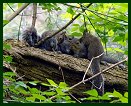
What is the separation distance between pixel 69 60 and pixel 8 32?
12.0ft

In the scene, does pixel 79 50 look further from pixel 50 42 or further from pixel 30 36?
pixel 30 36

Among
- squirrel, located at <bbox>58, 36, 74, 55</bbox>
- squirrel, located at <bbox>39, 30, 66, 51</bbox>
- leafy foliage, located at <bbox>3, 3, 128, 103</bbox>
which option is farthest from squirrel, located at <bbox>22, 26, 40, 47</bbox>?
leafy foliage, located at <bbox>3, 3, 128, 103</bbox>

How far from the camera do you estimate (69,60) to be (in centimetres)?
392

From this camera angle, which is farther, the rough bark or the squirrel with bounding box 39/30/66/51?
the squirrel with bounding box 39/30/66/51

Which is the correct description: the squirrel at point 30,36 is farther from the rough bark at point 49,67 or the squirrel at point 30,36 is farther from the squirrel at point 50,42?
the rough bark at point 49,67

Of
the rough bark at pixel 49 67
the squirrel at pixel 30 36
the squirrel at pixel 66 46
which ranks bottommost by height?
the rough bark at pixel 49 67

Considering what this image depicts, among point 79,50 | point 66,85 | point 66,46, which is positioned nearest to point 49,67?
point 79,50

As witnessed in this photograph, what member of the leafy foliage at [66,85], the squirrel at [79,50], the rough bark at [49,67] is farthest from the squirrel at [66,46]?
the leafy foliage at [66,85]

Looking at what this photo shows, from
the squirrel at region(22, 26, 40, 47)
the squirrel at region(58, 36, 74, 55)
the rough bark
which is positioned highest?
the squirrel at region(22, 26, 40, 47)

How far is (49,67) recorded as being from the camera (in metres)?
3.77

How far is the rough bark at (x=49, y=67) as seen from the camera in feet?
12.0

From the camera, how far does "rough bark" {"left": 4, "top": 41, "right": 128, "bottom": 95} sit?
3.66 m

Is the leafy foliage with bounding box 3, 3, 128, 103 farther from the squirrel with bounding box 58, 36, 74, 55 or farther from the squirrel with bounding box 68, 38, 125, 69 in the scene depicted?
the squirrel with bounding box 58, 36, 74, 55

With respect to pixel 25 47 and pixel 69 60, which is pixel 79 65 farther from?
pixel 25 47
